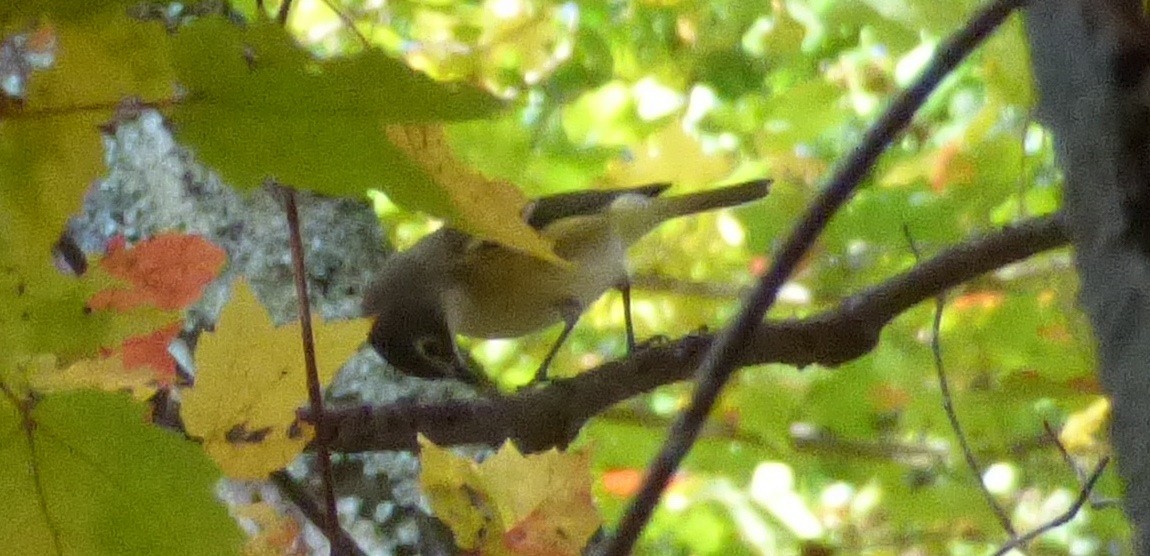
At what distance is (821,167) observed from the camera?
206 cm

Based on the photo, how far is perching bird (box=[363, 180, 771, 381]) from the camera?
1569 millimetres

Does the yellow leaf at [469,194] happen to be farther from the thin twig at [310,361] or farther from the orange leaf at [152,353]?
the orange leaf at [152,353]

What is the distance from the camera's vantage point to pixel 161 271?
66cm

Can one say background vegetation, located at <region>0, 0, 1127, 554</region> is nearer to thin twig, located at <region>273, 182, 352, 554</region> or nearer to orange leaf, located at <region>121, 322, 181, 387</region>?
orange leaf, located at <region>121, 322, 181, 387</region>

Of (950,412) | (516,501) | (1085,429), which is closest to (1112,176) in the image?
(516,501)

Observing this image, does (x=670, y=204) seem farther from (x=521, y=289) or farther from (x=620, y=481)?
(x=620, y=481)

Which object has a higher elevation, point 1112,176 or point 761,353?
point 1112,176

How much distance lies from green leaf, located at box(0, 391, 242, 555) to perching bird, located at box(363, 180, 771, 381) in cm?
96

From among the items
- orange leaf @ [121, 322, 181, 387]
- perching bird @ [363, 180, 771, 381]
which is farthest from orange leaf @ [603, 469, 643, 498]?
orange leaf @ [121, 322, 181, 387]

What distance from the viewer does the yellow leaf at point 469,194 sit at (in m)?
0.45

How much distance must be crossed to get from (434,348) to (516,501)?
881 millimetres

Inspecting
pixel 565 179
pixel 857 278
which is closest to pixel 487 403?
pixel 565 179

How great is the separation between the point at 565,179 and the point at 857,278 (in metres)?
0.53

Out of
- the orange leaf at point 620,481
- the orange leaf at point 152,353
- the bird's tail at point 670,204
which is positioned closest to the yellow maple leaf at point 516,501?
the orange leaf at point 152,353
